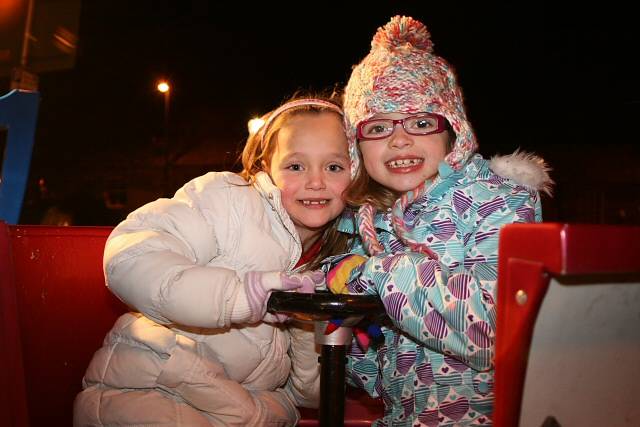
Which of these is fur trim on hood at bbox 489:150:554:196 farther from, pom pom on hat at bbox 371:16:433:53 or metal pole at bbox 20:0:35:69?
metal pole at bbox 20:0:35:69

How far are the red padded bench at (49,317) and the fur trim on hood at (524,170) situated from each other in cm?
105

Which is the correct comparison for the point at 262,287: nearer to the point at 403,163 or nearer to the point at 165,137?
the point at 403,163

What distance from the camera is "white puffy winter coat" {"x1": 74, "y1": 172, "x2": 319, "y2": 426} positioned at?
50.9 inches

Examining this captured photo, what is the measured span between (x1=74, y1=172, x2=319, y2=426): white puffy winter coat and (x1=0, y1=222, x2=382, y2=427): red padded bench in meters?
0.16

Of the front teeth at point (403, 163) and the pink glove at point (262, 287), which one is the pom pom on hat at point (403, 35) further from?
the pink glove at point (262, 287)

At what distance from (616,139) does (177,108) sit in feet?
47.8

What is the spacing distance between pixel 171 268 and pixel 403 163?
863 mm

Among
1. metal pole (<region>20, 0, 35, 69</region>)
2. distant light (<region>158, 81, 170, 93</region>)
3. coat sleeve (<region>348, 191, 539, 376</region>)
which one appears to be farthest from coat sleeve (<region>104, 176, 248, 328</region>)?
distant light (<region>158, 81, 170, 93</region>)

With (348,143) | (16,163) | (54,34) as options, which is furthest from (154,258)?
(54,34)

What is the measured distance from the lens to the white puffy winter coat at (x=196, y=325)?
1294 millimetres

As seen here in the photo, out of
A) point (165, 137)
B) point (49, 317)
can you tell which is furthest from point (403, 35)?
point (165, 137)

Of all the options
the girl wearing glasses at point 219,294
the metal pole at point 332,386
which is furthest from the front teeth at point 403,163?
the metal pole at point 332,386

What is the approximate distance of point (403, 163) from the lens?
5.74 ft

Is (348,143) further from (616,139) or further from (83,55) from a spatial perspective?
(83,55)
